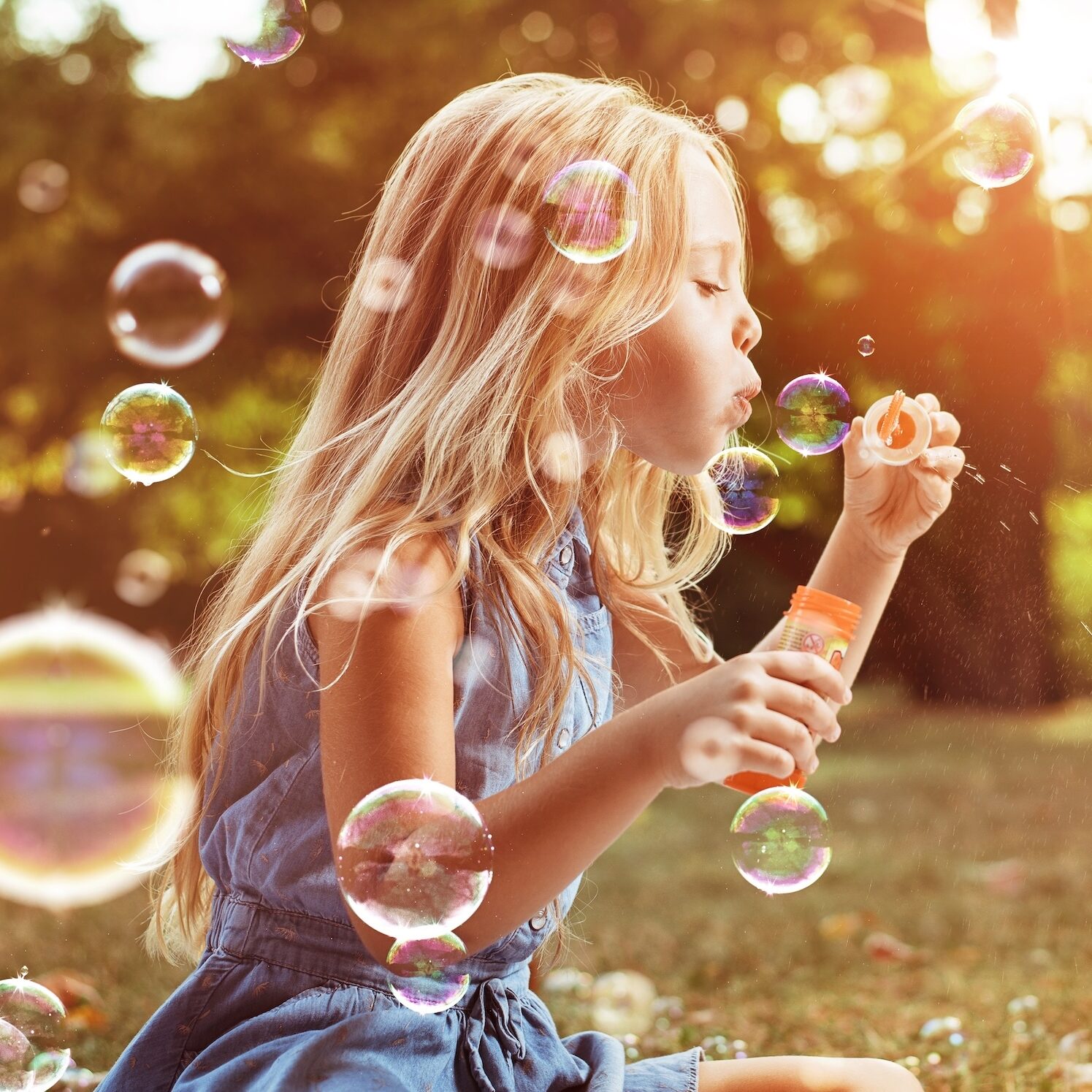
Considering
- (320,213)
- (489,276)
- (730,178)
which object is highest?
(320,213)

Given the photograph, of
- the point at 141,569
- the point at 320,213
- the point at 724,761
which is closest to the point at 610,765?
the point at 724,761

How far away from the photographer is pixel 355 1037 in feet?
4.25

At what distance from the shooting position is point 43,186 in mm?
5766

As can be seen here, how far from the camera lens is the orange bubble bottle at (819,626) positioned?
130 centimetres

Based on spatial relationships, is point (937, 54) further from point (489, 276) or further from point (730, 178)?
point (489, 276)

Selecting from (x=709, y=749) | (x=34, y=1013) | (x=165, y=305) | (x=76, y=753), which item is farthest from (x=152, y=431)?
(x=76, y=753)

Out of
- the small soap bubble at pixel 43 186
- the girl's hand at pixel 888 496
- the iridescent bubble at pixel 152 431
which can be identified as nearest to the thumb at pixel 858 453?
the girl's hand at pixel 888 496

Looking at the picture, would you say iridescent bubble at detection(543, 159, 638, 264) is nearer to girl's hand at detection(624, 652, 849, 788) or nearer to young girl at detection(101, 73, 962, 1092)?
young girl at detection(101, 73, 962, 1092)

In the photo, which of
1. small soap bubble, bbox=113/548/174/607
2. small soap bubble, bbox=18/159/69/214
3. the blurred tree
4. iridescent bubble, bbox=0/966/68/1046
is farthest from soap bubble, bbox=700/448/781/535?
small soap bubble, bbox=113/548/174/607

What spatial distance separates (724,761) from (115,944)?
2.52 meters

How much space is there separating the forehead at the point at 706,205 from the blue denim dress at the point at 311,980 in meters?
0.45

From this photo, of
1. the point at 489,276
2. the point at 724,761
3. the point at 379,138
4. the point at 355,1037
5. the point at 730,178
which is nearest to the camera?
the point at 724,761

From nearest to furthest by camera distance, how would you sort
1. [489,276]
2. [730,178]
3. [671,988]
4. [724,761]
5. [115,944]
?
1. [724,761]
2. [489,276]
3. [730,178]
4. [671,988]
5. [115,944]

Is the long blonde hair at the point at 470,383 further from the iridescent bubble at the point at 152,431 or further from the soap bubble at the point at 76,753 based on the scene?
the soap bubble at the point at 76,753
